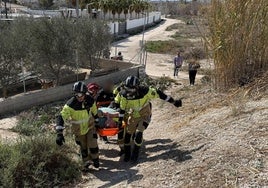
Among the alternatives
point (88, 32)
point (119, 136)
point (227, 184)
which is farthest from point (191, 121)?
point (88, 32)

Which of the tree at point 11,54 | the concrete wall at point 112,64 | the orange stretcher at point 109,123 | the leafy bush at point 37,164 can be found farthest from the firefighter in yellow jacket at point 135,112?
the concrete wall at point 112,64

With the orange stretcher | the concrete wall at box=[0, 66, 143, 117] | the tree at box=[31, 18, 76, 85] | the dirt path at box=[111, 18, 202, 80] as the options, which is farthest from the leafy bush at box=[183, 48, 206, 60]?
the orange stretcher

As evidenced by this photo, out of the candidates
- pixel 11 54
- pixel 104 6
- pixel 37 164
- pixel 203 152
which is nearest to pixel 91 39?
pixel 11 54

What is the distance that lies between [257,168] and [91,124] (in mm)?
3205

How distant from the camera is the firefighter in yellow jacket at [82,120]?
7.02 metres

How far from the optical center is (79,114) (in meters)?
7.18

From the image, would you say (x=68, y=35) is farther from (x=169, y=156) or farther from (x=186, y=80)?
(x=169, y=156)

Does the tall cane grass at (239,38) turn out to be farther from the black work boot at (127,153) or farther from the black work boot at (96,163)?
the black work boot at (96,163)

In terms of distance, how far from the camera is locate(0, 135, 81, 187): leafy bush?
257 inches

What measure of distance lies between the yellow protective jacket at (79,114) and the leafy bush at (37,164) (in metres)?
0.53

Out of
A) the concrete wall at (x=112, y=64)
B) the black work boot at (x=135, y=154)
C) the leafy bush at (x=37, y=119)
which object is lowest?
the leafy bush at (x=37, y=119)

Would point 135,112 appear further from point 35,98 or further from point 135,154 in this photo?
point 35,98

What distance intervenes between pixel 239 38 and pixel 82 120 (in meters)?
4.79

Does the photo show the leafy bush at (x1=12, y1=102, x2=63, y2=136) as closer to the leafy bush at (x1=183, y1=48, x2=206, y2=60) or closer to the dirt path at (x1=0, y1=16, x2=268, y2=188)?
the dirt path at (x1=0, y1=16, x2=268, y2=188)
